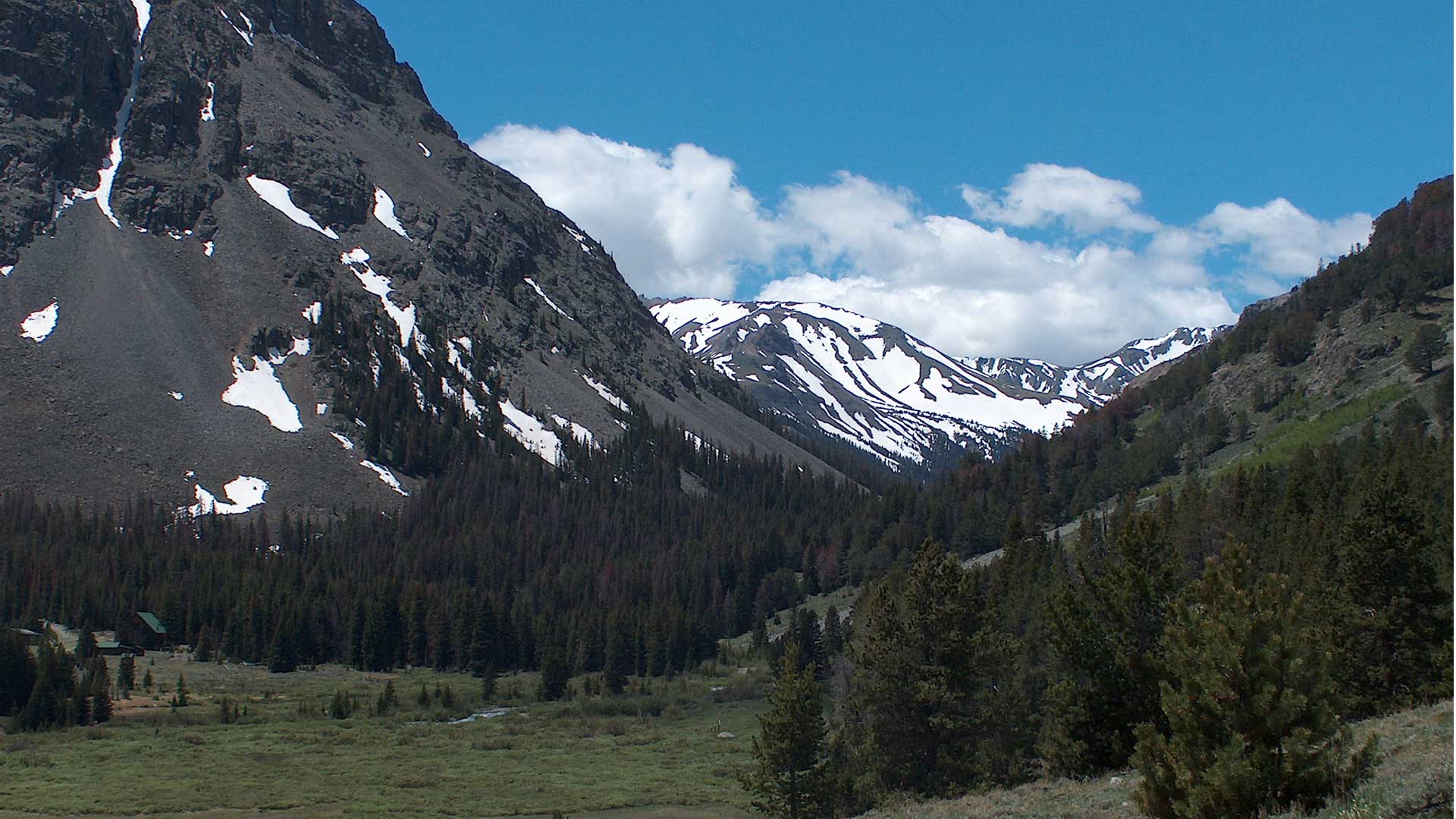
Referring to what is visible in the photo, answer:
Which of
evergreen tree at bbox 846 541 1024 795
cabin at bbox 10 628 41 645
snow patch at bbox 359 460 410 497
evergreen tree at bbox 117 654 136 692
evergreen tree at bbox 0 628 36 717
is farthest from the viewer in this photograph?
snow patch at bbox 359 460 410 497

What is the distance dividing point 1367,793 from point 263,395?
558 feet

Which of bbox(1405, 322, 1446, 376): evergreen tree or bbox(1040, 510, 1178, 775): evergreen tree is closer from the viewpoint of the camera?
bbox(1040, 510, 1178, 775): evergreen tree

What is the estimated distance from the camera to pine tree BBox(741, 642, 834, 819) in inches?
1638

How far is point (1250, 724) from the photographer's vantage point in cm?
1894

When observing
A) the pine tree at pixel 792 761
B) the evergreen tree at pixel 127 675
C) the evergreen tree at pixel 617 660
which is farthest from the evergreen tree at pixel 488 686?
the pine tree at pixel 792 761

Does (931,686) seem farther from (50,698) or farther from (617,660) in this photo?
(617,660)

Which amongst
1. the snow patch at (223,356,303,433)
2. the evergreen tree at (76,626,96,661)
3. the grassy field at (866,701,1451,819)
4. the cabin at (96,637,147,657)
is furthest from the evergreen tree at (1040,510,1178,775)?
the snow patch at (223,356,303,433)

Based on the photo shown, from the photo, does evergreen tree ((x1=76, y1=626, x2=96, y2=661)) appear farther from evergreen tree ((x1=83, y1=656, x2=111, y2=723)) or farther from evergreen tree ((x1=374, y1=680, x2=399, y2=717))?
evergreen tree ((x1=374, y1=680, x2=399, y2=717))

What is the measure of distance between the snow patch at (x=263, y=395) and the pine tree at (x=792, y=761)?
136 m

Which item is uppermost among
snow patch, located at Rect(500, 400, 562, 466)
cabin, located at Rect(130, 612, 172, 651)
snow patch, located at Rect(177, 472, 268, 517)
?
snow patch, located at Rect(500, 400, 562, 466)

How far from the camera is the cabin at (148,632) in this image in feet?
342

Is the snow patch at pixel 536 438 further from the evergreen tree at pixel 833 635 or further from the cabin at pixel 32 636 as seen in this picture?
the cabin at pixel 32 636

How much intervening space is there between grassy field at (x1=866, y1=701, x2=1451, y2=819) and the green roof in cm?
9328

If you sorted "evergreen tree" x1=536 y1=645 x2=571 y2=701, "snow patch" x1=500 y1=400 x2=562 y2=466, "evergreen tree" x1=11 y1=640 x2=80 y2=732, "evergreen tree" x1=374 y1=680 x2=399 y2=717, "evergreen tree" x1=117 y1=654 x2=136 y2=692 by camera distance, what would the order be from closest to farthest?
"evergreen tree" x1=11 y1=640 x2=80 y2=732, "evergreen tree" x1=374 y1=680 x2=399 y2=717, "evergreen tree" x1=117 y1=654 x2=136 y2=692, "evergreen tree" x1=536 y1=645 x2=571 y2=701, "snow patch" x1=500 y1=400 x2=562 y2=466
